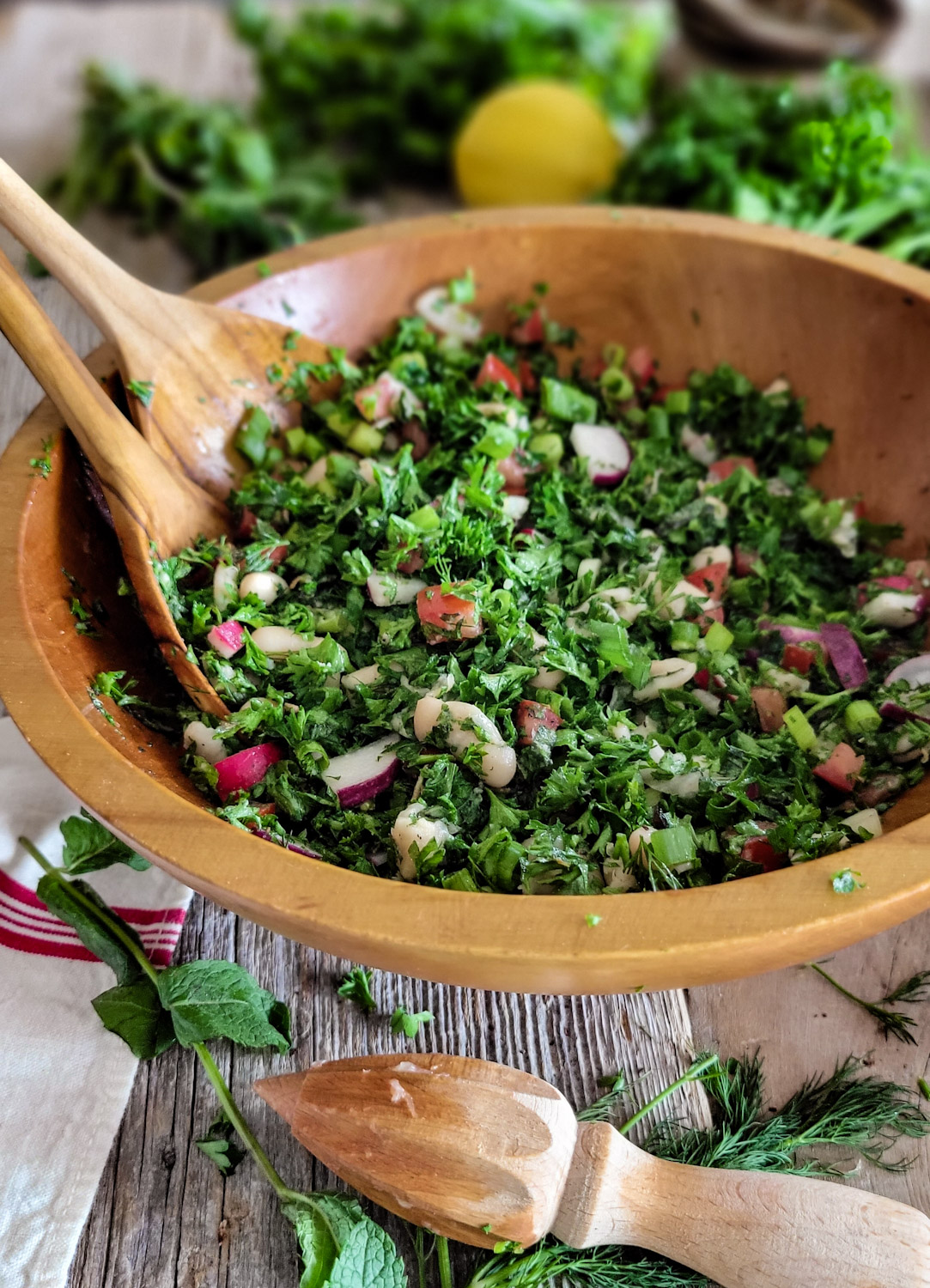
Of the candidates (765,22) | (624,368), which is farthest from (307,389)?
(765,22)

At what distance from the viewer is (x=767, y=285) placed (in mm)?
2299

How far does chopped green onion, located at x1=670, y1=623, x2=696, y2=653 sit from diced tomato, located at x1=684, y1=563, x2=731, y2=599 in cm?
15

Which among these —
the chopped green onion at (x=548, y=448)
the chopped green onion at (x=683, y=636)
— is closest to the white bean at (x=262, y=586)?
the chopped green onion at (x=548, y=448)

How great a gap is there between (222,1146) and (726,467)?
1562 millimetres

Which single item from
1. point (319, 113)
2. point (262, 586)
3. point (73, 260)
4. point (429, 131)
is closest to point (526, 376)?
point (262, 586)

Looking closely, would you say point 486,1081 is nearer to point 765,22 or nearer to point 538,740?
point 538,740

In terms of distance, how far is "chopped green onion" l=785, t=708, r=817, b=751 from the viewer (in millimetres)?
1752

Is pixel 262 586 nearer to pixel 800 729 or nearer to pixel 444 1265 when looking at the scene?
pixel 800 729

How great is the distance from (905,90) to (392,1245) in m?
4.36

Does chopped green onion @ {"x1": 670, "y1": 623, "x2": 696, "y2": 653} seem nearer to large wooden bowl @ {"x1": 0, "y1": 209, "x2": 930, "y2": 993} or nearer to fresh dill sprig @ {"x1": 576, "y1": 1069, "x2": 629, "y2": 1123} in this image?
large wooden bowl @ {"x1": 0, "y1": 209, "x2": 930, "y2": 993}

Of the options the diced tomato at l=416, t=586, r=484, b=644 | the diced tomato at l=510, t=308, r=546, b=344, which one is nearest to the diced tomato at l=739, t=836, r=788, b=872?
the diced tomato at l=416, t=586, r=484, b=644

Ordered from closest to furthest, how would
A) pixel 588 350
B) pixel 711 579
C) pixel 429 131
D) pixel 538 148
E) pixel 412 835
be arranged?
pixel 412 835
pixel 711 579
pixel 588 350
pixel 538 148
pixel 429 131

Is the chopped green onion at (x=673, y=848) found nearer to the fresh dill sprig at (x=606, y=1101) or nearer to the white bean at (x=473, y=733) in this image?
the white bean at (x=473, y=733)

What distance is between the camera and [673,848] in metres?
1.51
